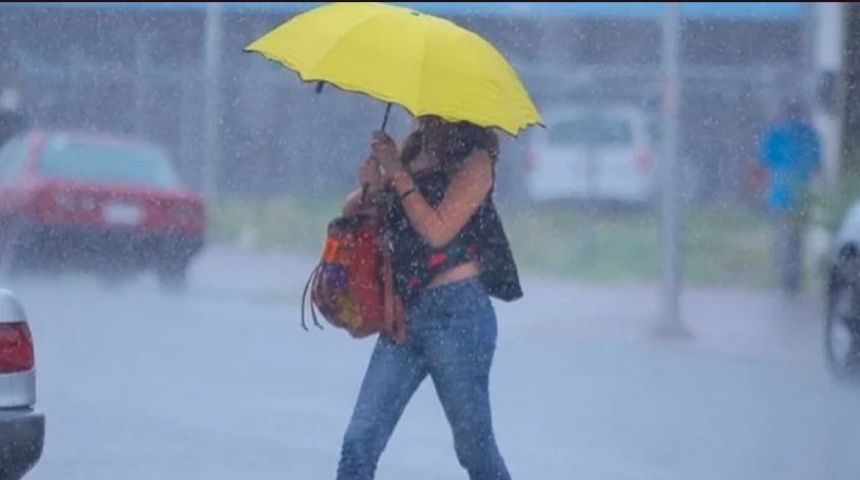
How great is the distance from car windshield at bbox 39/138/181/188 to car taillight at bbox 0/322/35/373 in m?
8.42

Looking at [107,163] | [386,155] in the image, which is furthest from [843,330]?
[386,155]

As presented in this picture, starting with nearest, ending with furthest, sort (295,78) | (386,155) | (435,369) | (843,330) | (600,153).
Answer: (386,155) < (435,369) < (843,330) < (295,78) < (600,153)

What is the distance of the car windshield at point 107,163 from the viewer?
51.8 ft

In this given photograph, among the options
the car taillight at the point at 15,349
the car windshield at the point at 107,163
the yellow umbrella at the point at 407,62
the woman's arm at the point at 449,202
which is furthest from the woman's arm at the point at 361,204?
the car windshield at the point at 107,163

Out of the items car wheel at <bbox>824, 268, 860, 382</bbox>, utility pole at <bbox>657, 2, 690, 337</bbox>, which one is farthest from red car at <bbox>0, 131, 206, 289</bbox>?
car wheel at <bbox>824, 268, 860, 382</bbox>

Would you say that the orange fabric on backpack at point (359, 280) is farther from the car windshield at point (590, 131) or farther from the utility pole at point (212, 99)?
the car windshield at point (590, 131)

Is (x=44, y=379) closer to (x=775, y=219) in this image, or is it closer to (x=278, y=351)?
(x=278, y=351)

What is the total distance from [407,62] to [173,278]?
9151 millimetres

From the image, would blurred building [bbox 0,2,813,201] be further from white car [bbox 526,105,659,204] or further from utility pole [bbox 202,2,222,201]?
white car [bbox 526,105,659,204]

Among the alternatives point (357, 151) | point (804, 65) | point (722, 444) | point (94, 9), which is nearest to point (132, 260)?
point (357, 151)

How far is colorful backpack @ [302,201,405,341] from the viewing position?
22.1 ft

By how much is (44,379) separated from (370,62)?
18.1ft

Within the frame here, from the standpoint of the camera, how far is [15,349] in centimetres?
709

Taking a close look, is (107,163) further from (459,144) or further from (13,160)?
(459,144)
